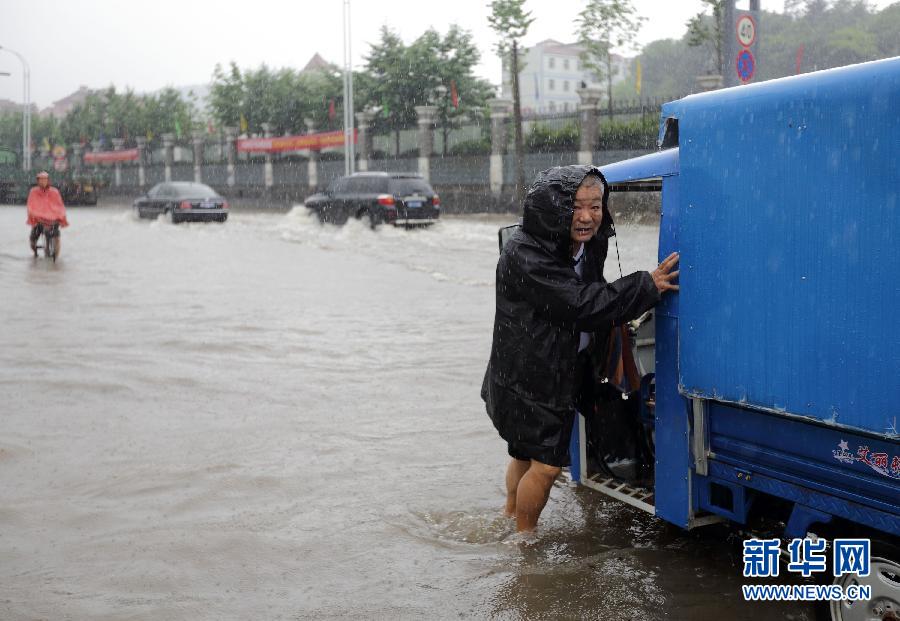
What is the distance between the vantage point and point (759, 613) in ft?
12.5

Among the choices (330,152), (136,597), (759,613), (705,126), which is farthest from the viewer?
(330,152)

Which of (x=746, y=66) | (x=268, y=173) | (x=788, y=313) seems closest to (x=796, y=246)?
(x=788, y=313)

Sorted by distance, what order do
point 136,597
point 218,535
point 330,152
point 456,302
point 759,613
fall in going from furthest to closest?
point 330,152 → point 456,302 → point 218,535 → point 136,597 → point 759,613

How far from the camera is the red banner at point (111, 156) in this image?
62219 millimetres

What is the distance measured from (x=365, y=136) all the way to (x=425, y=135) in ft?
15.0

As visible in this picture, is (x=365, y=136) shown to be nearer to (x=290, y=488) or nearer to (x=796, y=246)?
(x=290, y=488)

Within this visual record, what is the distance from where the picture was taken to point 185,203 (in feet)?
93.5

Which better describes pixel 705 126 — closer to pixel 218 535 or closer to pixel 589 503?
pixel 589 503

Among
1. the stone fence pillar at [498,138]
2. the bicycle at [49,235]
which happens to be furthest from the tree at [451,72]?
the bicycle at [49,235]

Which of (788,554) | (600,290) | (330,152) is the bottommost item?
(788,554)

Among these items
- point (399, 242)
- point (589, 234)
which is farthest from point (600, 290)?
point (399, 242)

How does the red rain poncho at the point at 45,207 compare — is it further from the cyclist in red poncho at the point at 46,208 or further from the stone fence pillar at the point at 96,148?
the stone fence pillar at the point at 96,148

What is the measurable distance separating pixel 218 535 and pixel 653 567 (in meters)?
2.18

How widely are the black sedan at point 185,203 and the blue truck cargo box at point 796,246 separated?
2634 centimetres
